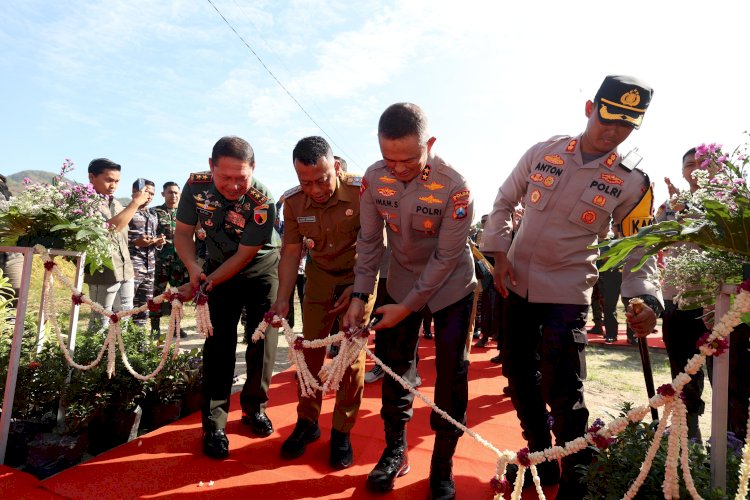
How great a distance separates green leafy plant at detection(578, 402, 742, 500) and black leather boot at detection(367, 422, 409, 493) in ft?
3.41

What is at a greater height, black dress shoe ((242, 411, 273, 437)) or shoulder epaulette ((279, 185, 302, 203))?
shoulder epaulette ((279, 185, 302, 203))

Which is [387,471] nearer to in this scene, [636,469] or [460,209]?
[636,469]

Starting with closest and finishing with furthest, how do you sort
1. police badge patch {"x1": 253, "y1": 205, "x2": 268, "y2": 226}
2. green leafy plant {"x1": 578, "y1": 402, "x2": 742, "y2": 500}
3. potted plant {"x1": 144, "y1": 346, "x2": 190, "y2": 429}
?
green leafy plant {"x1": 578, "y1": 402, "x2": 742, "y2": 500} < police badge patch {"x1": 253, "y1": 205, "x2": 268, "y2": 226} < potted plant {"x1": 144, "y1": 346, "x2": 190, "y2": 429}

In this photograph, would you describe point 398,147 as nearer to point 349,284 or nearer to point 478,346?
point 349,284

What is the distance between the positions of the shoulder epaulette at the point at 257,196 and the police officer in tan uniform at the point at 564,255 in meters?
1.45

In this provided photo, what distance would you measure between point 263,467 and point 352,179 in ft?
6.26

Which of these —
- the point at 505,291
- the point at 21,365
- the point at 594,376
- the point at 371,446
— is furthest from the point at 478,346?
the point at 21,365

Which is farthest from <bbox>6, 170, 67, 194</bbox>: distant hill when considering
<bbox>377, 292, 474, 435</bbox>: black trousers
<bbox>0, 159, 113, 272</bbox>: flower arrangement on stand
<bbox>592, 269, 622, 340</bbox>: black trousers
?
<bbox>592, 269, 622, 340</bbox>: black trousers

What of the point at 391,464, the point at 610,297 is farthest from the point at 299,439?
the point at 610,297

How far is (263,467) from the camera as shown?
279cm

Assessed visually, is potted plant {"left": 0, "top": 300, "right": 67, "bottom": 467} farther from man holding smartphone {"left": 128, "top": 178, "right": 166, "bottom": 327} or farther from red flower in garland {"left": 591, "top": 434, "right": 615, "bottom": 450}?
red flower in garland {"left": 591, "top": 434, "right": 615, "bottom": 450}

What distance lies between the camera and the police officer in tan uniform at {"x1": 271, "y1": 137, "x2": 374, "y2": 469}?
2844 millimetres

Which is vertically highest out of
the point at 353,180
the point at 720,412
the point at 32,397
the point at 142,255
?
the point at 353,180

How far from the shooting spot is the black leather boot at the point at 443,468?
2369 mm
